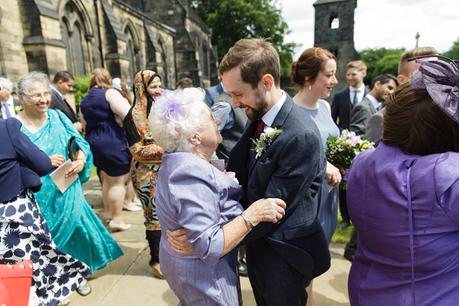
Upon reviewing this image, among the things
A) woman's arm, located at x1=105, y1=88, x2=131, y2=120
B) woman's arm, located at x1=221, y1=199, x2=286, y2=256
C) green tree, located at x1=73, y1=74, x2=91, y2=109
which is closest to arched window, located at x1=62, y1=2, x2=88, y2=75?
green tree, located at x1=73, y1=74, x2=91, y2=109

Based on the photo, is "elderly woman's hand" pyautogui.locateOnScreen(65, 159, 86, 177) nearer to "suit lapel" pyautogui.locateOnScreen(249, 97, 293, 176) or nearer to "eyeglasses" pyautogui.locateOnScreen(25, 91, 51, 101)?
"eyeglasses" pyautogui.locateOnScreen(25, 91, 51, 101)

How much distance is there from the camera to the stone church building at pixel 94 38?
10344mm

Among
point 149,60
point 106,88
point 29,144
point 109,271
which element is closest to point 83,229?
point 109,271

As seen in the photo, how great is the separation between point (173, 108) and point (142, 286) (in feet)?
8.06

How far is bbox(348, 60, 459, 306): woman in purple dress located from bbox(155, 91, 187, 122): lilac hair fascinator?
87 centimetres

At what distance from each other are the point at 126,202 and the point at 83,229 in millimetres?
2373

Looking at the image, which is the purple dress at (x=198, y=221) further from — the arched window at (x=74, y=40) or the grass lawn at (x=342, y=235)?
the arched window at (x=74, y=40)

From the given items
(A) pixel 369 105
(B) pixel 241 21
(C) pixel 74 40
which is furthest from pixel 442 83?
(B) pixel 241 21

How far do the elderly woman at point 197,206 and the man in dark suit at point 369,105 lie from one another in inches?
105

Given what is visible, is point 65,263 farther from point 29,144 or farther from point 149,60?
point 149,60

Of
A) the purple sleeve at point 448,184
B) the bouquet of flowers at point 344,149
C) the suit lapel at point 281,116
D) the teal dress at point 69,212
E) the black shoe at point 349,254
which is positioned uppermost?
the suit lapel at point 281,116

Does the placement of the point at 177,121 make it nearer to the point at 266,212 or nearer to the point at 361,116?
the point at 266,212

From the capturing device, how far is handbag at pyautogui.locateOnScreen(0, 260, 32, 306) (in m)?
1.80

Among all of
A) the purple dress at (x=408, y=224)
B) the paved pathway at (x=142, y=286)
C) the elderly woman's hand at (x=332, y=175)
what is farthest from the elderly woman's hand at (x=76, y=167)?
the purple dress at (x=408, y=224)
